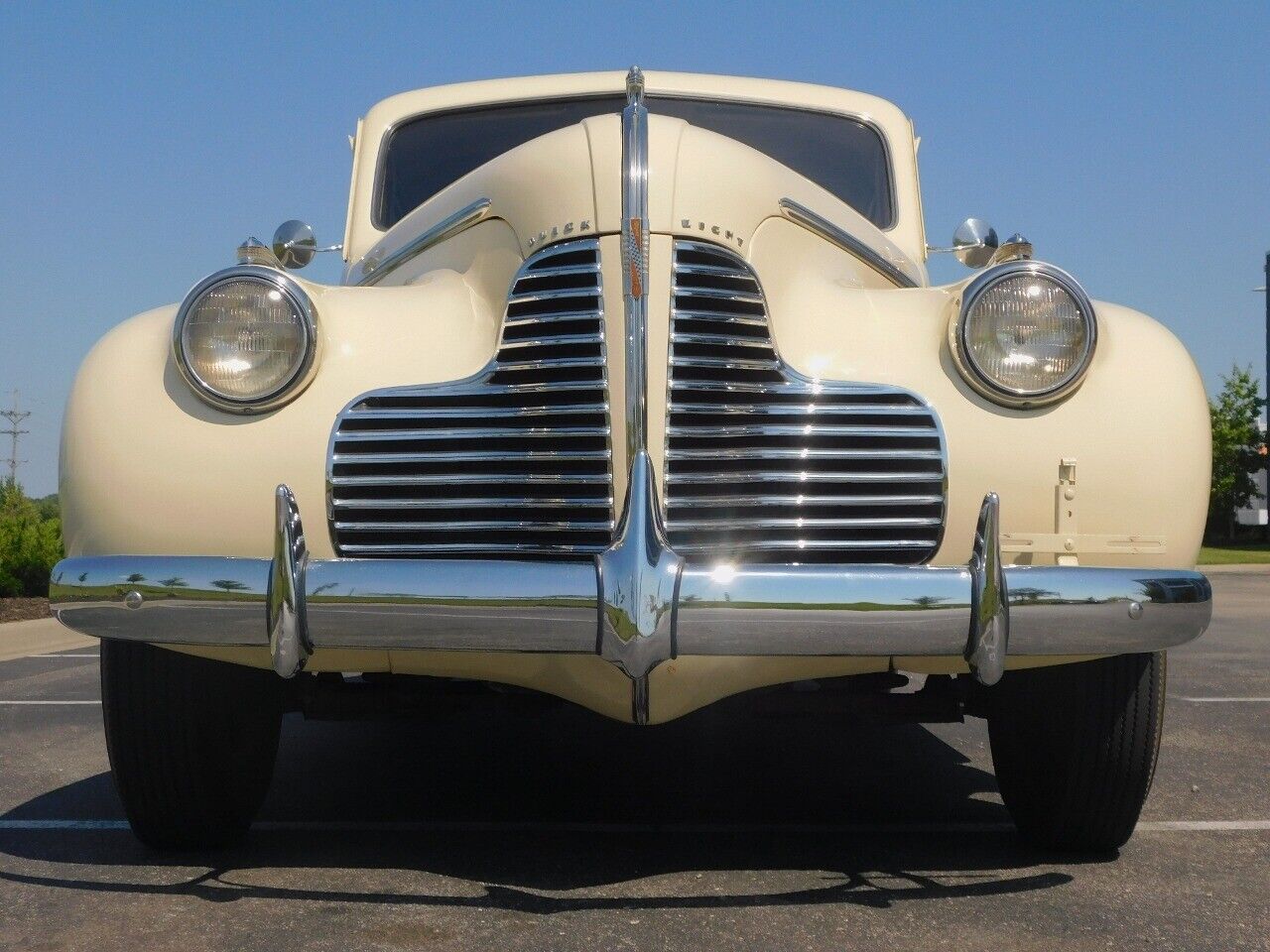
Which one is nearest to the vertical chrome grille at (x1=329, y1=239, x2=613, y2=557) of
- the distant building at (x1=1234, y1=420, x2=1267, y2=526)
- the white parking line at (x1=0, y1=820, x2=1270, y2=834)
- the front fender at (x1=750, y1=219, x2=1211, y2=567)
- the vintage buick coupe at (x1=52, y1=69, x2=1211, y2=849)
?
the vintage buick coupe at (x1=52, y1=69, x2=1211, y2=849)

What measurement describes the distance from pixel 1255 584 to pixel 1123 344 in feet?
52.2

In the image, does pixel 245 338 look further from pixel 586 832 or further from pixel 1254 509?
pixel 1254 509

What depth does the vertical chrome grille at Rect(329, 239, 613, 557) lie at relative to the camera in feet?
9.43

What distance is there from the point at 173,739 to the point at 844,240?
6.95 feet

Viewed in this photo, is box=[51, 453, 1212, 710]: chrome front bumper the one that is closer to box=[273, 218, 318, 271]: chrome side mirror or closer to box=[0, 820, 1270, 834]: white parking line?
box=[0, 820, 1270, 834]: white parking line

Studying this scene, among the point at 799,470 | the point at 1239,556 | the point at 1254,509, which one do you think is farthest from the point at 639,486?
the point at 1254,509

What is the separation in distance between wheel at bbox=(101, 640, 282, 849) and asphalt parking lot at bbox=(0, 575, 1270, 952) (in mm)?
101

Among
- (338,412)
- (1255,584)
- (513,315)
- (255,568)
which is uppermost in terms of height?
(513,315)

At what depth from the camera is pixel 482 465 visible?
2902 millimetres

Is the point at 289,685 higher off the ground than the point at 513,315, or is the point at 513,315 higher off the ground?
the point at 513,315

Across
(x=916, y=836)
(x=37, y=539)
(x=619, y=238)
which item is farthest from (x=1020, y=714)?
(x=37, y=539)

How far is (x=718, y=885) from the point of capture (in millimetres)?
3012

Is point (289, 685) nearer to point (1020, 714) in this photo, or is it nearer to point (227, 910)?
point (227, 910)

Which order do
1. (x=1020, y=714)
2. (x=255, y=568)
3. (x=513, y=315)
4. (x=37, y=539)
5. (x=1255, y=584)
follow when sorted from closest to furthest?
(x=255, y=568)
(x=513, y=315)
(x=1020, y=714)
(x=37, y=539)
(x=1255, y=584)
